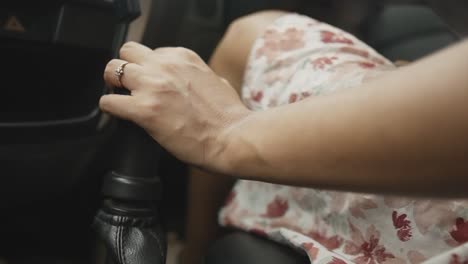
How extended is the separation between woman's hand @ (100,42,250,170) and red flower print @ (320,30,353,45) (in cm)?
23

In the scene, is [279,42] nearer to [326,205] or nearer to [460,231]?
[326,205]


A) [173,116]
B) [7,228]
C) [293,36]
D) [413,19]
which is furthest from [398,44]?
[7,228]

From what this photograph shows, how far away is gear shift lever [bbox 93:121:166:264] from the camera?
478mm

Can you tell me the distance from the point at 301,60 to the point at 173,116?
27 cm

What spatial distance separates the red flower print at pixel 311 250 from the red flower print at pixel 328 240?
2 cm

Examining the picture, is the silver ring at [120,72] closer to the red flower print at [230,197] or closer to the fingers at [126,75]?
the fingers at [126,75]

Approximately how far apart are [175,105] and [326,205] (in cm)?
22

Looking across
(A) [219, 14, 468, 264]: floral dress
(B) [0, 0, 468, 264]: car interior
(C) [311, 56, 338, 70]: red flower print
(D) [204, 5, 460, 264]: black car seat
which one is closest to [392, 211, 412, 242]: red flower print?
(A) [219, 14, 468, 264]: floral dress

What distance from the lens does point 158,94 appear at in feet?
1.58

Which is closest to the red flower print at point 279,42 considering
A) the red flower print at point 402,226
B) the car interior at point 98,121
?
the car interior at point 98,121

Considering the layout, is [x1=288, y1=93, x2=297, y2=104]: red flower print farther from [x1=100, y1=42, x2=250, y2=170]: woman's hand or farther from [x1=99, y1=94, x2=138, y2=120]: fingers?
[x1=99, y1=94, x2=138, y2=120]: fingers

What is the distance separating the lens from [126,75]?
502mm

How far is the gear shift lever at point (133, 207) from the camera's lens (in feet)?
1.57

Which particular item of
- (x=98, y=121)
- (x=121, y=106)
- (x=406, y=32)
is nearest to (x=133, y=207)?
(x=121, y=106)
